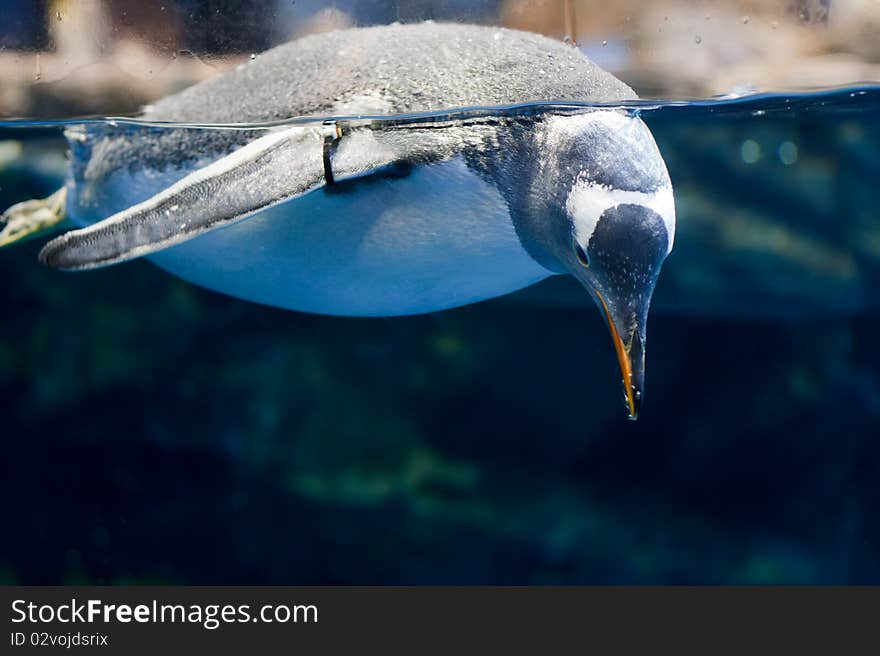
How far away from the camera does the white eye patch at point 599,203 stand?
5.89 feet

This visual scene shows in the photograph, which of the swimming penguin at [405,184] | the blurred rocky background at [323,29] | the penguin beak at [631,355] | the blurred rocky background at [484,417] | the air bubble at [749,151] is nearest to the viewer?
the penguin beak at [631,355]

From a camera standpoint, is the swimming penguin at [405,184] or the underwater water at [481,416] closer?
the swimming penguin at [405,184]

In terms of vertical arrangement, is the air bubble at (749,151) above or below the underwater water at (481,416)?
above

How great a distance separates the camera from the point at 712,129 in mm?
4320

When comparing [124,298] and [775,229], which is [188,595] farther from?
[775,229]

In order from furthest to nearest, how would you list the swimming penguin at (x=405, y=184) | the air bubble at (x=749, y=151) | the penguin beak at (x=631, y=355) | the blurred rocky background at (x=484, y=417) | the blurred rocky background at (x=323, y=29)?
the air bubble at (x=749, y=151) → the blurred rocky background at (x=484, y=417) → the blurred rocky background at (x=323, y=29) → the swimming penguin at (x=405, y=184) → the penguin beak at (x=631, y=355)

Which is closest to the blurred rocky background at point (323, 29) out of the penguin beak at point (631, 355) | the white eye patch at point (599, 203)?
the white eye patch at point (599, 203)

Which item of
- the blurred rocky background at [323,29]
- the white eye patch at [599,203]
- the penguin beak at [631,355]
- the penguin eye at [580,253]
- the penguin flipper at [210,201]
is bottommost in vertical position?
the penguin beak at [631,355]

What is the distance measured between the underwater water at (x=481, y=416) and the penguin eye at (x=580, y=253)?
8.78ft

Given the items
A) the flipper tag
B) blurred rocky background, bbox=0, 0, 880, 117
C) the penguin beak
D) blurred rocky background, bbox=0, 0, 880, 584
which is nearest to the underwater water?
blurred rocky background, bbox=0, 0, 880, 584

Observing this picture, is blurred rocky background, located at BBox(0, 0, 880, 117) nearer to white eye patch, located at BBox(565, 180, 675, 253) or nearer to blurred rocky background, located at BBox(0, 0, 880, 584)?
white eye patch, located at BBox(565, 180, 675, 253)

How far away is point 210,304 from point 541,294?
1824mm

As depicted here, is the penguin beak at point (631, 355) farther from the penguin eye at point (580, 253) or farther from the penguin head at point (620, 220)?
the penguin eye at point (580, 253)

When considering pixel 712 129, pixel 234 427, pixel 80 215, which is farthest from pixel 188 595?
pixel 712 129
